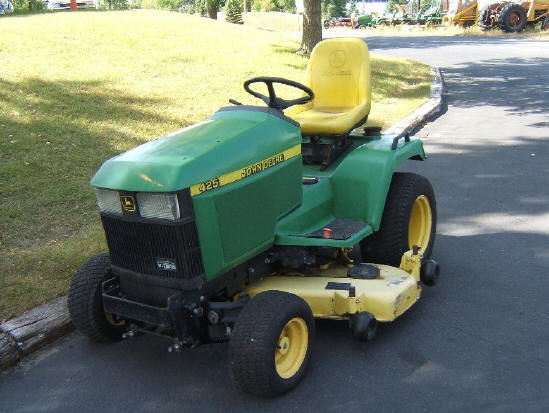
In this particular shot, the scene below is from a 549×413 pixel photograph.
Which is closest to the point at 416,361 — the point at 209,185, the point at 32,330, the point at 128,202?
the point at 209,185

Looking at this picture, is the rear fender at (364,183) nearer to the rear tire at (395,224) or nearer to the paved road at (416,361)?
the rear tire at (395,224)

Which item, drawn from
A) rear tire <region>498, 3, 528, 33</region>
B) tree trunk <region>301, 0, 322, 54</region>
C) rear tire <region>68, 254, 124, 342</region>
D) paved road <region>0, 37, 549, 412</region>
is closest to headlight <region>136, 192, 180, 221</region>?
rear tire <region>68, 254, 124, 342</region>

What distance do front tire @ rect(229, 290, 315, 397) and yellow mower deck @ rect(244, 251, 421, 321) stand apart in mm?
286

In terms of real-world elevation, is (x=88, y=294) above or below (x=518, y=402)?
above

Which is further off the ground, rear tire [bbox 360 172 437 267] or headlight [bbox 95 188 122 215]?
headlight [bbox 95 188 122 215]

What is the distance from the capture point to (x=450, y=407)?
9.67ft

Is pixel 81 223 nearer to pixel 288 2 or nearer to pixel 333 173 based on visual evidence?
pixel 333 173

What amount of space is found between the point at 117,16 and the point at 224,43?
303 cm

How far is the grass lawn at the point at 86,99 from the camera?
483 centimetres

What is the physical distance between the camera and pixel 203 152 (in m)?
3.17

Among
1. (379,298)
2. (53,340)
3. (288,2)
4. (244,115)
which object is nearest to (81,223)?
(53,340)

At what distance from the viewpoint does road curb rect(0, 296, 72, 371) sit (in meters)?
3.61

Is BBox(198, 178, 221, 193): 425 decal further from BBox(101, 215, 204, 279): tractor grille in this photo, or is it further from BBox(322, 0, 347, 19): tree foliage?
BBox(322, 0, 347, 19): tree foliage

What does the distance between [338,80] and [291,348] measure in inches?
99.3
